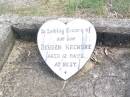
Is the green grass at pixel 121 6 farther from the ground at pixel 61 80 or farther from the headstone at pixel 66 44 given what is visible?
the headstone at pixel 66 44

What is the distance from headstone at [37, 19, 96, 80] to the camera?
242cm

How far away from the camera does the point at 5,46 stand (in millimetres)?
2615

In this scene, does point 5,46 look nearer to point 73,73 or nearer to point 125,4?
point 73,73

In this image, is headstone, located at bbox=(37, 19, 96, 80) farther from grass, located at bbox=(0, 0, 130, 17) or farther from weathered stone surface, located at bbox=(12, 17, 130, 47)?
grass, located at bbox=(0, 0, 130, 17)

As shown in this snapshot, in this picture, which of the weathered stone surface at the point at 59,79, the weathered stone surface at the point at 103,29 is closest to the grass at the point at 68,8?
the weathered stone surface at the point at 103,29

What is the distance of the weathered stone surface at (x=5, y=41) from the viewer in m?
2.57

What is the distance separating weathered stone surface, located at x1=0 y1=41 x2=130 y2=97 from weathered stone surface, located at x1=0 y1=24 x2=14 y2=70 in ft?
0.14

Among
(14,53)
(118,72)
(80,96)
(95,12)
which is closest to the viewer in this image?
(80,96)

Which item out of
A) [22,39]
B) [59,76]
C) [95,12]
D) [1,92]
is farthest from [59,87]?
[95,12]

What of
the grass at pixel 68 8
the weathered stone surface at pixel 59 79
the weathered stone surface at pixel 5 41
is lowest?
the grass at pixel 68 8

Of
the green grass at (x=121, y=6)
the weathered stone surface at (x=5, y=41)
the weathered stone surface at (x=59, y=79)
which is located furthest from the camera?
the green grass at (x=121, y=6)

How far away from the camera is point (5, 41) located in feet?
8.57

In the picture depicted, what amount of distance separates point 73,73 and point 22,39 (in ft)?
1.82

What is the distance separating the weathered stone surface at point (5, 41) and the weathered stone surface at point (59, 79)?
4cm
